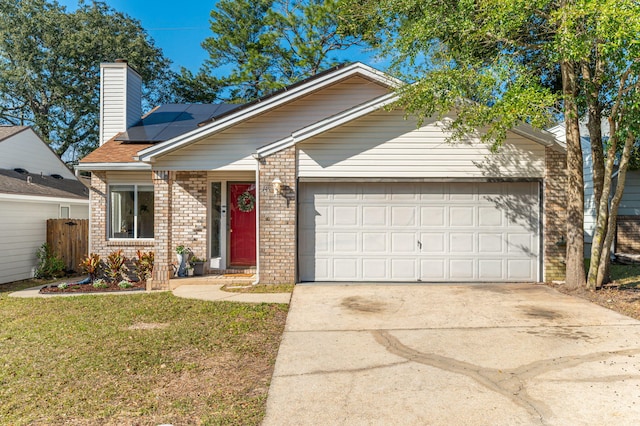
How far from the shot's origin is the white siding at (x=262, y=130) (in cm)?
991

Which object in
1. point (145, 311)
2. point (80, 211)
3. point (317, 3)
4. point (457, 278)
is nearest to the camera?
point (145, 311)

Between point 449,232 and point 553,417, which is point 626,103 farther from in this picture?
point 553,417

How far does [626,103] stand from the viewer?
6.89 meters

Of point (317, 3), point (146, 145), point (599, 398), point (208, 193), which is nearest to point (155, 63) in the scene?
point (317, 3)

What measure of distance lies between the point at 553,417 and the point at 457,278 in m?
6.10

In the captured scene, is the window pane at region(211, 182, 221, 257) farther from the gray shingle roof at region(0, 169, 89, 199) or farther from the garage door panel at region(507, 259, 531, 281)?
the garage door panel at region(507, 259, 531, 281)

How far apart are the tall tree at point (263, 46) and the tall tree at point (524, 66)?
45.9 feet

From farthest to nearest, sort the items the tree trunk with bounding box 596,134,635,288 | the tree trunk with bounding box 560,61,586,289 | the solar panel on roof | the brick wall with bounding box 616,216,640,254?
the brick wall with bounding box 616,216,640,254
the solar panel on roof
the tree trunk with bounding box 560,61,586,289
the tree trunk with bounding box 596,134,635,288

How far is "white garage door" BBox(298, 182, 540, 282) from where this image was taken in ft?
31.0

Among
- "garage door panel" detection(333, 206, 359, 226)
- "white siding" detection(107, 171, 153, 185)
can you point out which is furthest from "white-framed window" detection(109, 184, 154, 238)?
"garage door panel" detection(333, 206, 359, 226)

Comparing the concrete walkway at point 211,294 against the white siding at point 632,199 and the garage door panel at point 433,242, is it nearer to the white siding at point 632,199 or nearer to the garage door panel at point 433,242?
the garage door panel at point 433,242

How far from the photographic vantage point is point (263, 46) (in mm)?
24812

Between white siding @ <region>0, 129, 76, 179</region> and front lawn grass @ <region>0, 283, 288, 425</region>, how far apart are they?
8.39 m

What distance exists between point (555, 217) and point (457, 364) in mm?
6086
